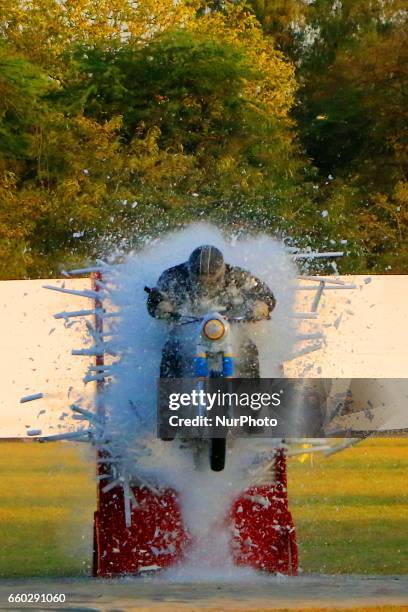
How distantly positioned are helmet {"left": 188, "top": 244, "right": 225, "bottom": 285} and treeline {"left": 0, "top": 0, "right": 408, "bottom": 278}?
54.5 feet

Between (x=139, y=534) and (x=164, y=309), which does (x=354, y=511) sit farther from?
(x=164, y=309)

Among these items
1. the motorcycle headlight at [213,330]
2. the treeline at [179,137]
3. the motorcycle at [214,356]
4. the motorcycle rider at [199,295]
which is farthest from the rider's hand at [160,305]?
the treeline at [179,137]

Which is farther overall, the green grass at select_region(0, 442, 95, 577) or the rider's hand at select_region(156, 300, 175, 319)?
the green grass at select_region(0, 442, 95, 577)

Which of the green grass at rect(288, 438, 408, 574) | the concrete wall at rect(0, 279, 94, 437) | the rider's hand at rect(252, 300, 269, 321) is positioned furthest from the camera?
the concrete wall at rect(0, 279, 94, 437)

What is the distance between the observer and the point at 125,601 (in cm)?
916

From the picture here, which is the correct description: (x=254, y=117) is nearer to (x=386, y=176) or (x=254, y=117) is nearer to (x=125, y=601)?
(x=386, y=176)

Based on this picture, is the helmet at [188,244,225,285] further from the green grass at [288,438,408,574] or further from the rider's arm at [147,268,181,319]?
the green grass at [288,438,408,574]

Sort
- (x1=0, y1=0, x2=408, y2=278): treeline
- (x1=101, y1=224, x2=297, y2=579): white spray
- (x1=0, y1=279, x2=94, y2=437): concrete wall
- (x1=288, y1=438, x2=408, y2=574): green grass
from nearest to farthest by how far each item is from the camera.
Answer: (x1=101, y1=224, x2=297, y2=579): white spray
(x1=288, y1=438, x2=408, y2=574): green grass
(x1=0, y1=279, x2=94, y2=437): concrete wall
(x1=0, y1=0, x2=408, y2=278): treeline

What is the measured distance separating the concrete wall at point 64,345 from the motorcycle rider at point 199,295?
1108 centimetres

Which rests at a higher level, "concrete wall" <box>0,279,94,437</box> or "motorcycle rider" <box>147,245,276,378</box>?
"concrete wall" <box>0,279,94,437</box>

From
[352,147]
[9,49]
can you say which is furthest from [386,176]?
[9,49]

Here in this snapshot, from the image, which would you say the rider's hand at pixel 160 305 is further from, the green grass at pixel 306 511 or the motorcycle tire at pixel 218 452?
the green grass at pixel 306 511

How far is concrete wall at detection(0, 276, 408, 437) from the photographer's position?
2184 centimetres

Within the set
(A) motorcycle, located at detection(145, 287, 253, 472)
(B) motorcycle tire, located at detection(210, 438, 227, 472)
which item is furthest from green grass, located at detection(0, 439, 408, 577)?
(A) motorcycle, located at detection(145, 287, 253, 472)
